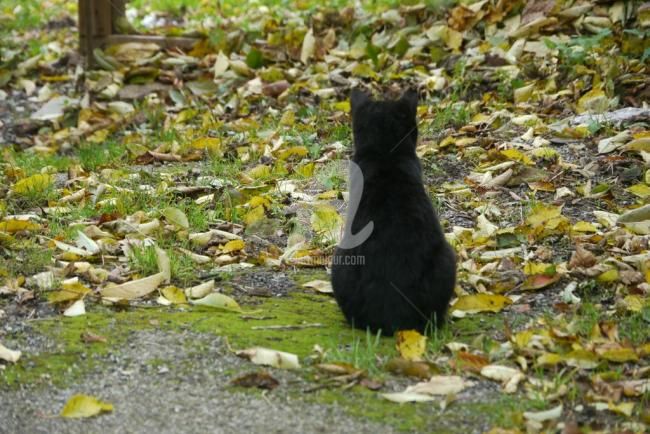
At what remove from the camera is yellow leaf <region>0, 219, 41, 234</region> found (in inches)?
197

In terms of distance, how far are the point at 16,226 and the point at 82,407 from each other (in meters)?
2.05

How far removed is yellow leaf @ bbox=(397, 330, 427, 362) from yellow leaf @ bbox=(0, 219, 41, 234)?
2.30 meters

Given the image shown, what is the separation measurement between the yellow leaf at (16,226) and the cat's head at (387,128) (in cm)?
194

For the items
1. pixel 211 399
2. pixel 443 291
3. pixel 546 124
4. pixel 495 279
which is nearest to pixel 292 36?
pixel 546 124

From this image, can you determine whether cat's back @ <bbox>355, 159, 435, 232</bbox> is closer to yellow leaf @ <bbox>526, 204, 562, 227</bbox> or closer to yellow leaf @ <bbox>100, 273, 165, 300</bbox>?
yellow leaf @ <bbox>100, 273, 165, 300</bbox>

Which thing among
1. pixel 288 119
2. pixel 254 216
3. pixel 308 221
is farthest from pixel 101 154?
pixel 308 221

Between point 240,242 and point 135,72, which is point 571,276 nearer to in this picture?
point 240,242

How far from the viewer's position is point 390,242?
374 cm

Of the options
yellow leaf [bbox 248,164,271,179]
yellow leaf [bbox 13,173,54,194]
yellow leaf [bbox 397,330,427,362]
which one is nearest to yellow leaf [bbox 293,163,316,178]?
yellow leaf [bbox 248,164,271,179]

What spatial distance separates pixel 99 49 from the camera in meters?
8.75

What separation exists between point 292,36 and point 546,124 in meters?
2.80

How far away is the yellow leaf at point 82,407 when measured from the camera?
10.5 feet

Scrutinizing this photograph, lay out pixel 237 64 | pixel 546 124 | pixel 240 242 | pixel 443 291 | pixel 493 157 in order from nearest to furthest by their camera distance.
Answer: pixel 443 291, pixel 240 242, pixel 493 157, pixel 546 124, pixel 237 64

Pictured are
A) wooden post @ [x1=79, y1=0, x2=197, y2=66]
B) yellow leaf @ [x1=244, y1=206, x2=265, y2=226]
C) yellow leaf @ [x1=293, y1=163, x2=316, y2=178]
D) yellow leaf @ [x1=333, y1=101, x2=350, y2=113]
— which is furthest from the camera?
wooden post @ [x1=79, y1=0, x2=197, y2=66]
